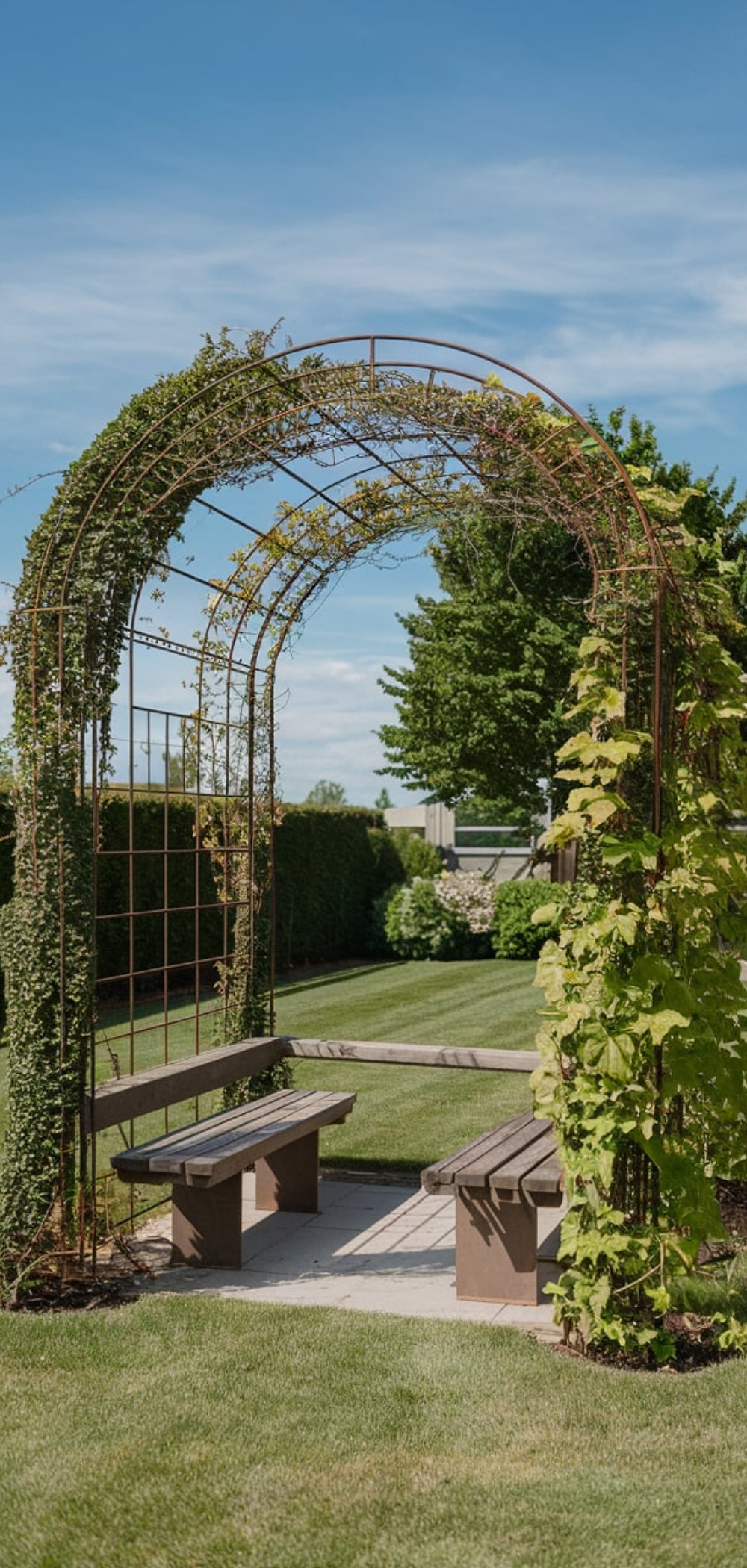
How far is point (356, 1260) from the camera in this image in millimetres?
5535

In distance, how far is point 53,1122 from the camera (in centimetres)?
514

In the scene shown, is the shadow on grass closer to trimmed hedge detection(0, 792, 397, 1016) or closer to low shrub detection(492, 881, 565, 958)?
trimmed hedge detection(0, 792, 397, 1016)

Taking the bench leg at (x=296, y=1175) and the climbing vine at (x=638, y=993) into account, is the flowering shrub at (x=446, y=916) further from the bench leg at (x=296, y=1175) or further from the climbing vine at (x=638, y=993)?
the climbing vine at (x=638, y=993)

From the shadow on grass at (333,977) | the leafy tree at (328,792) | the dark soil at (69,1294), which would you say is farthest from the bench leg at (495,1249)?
the leafy tree at (328,792)

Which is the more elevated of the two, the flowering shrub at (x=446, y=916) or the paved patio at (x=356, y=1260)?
the flowering shrub at (x=446, y=916)

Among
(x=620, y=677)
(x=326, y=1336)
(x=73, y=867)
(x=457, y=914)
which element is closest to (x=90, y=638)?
(x=73, y=867)

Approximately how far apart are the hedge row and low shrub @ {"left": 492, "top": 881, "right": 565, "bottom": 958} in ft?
7.14

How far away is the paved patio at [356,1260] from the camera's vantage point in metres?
4.93

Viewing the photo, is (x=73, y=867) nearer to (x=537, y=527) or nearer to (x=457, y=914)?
(x=537, y=527)

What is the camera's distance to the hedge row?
1279 centimetres

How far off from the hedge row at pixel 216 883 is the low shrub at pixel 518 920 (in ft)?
7.14

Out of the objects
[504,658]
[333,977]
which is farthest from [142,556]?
[504,658]

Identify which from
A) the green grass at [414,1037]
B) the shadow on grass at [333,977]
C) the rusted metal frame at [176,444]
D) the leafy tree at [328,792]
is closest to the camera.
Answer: the rusted metal frame at [176,444]

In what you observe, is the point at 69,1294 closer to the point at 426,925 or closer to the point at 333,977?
the point at 333,977
